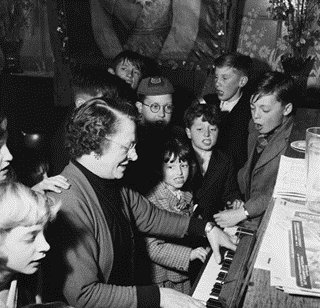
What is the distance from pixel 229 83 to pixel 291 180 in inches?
86.0

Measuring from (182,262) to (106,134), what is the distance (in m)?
0.94

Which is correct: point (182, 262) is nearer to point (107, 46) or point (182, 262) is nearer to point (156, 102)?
point (156, 102)

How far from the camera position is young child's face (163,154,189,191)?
8.98 ft

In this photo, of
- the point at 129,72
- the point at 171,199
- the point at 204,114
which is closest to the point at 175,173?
the point at 171,199

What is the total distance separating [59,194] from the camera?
1.81 m

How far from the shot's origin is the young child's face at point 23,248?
1.44 m

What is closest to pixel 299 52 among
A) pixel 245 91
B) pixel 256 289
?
pixel 245 91

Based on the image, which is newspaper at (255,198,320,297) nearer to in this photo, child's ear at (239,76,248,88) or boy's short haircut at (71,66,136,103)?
boy's short haircut at (71,66,136,103)

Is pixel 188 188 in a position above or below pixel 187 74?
below

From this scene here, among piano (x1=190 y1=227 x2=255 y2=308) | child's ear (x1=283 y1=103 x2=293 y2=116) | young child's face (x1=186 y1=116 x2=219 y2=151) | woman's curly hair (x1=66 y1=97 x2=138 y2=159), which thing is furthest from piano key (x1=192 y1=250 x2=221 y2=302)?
child's ear (x1=283 y1=103 x2=293 y2=116)

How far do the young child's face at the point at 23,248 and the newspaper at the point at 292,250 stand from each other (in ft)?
2.44

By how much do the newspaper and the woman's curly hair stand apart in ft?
2.56

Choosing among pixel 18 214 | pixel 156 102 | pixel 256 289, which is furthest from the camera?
pixel 156 102

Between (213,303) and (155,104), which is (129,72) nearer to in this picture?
(155,104)
